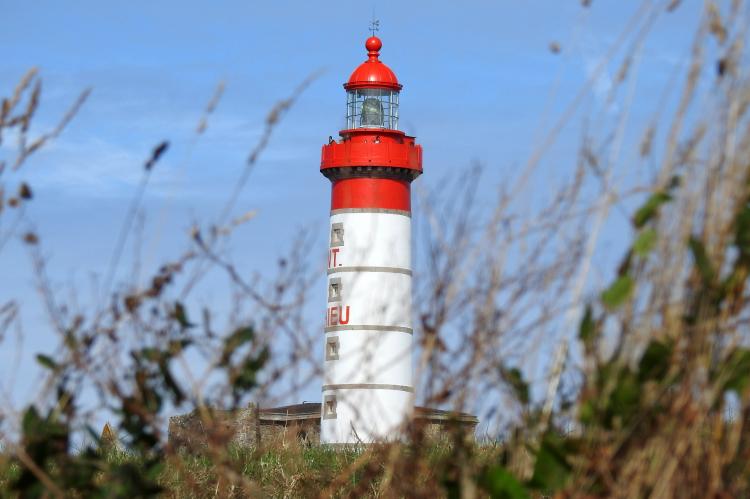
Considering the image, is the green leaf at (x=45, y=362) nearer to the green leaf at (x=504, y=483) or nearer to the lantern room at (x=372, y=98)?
the green leaf at (x=504, y=483)

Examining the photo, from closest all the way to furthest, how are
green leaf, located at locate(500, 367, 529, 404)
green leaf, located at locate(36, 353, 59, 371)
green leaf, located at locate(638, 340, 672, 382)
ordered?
green leaf, located at locate(638, 340, 672, 382) → green leaf, located at locate(500, 367, 529, 404) → green leaf, located at locate(36, 353, 59, 371)

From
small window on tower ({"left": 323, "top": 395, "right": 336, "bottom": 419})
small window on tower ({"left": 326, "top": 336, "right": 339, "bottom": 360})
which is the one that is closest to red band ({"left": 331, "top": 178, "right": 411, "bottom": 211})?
small window on tower ({"left": 326, "top": 336, "right": 339, "bottom": 360})

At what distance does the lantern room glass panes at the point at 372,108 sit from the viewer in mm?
25766

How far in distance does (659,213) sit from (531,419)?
0.51 metres

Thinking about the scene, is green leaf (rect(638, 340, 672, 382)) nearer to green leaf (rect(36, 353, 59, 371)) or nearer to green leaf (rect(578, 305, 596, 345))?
green leaf (rect(578, 305, 596, 345))

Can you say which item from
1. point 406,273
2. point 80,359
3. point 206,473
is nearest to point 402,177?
point 406,273

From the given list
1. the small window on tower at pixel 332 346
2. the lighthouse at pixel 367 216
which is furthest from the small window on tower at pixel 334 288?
the small window on tower at pixel 332 346

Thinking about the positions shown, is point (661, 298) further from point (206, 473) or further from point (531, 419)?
point (206, 473)

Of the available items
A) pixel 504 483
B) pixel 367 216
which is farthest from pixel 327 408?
pixel 504 483

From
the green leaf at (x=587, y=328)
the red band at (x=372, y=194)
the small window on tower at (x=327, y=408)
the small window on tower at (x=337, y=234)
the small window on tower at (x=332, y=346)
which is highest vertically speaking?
the red band at (x=372, y=194)

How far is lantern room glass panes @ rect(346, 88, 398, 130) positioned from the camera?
84.5ft

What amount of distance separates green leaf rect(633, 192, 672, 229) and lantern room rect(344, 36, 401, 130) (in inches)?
914

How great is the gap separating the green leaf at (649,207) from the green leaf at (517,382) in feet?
1.48

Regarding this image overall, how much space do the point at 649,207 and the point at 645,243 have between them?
0.24 feet
